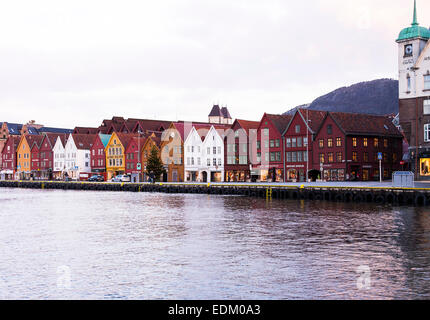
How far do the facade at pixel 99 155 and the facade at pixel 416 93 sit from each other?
9744cm

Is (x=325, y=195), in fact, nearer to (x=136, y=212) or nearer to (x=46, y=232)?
(x=136, y=212)

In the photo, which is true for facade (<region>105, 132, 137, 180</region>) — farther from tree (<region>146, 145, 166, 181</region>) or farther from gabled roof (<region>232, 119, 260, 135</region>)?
gabled roof (<region>232, 119, 260, 135</region>)

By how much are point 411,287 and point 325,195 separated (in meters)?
55.1

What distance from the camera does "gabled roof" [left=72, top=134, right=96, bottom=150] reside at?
534ft

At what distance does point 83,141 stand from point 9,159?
46060 mm

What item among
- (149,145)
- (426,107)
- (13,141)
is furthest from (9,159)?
(426,107)

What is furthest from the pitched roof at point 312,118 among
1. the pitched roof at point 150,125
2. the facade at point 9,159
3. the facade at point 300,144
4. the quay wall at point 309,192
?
the facade at point 9,159

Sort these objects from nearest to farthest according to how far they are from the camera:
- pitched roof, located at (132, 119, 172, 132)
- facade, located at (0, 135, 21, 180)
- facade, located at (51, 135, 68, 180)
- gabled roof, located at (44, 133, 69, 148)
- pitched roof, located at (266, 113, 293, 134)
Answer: pitched roof, located at (266, 113, 293, 134)
pitched roof, located at (132, 119, 172, 132)
facade, located at (51, 135, 68, 180)
gabled roof, located at (44, 133, 69, 148)
facade, located at (0, 135, 21, 180)

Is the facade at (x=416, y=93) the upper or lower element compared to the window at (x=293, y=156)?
upper

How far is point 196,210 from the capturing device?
2325 inches

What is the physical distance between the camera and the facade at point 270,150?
11412 centimetres

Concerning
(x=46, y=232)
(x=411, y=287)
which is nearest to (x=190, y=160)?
(x=46, y=232)

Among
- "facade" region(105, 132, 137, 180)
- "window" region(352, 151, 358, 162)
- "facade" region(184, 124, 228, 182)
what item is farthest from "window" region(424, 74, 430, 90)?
"facade" region(105, 132, 137, 180)

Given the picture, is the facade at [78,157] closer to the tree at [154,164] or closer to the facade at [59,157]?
the facade at [59,157]
